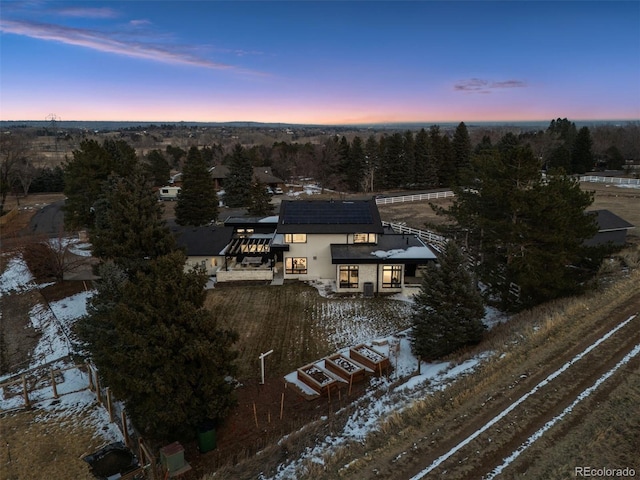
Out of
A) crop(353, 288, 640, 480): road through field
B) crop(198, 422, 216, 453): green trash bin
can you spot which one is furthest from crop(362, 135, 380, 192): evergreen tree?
crop(198, 422, 216, 453): green trash bin

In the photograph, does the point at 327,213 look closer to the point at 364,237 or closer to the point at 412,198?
the point at 364,237

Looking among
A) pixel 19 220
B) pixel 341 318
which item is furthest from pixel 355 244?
pixel 19 220

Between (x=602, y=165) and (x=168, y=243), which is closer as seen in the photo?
(x=168, y=243)

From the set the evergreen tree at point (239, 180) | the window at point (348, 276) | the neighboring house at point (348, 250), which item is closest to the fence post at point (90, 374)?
the neighboring house at point (348, 250)

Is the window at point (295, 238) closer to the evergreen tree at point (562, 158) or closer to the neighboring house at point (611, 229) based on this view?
the neighboring house at point (611, 229)

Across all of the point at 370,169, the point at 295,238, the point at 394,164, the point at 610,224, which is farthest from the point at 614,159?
the point at 295,238

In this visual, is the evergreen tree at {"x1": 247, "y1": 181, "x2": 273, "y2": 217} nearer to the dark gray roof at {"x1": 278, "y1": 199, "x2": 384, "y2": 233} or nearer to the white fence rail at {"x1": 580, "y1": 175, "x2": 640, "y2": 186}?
the dark gray roof at {"x1": 278, "y1": 199, "x2": 384, "y2": 233}

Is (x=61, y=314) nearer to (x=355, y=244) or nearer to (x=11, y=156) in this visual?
(x=355, y=244)

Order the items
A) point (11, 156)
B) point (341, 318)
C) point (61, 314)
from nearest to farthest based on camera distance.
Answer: point (341, 318) < point (61, 314) < point (11, 156)
